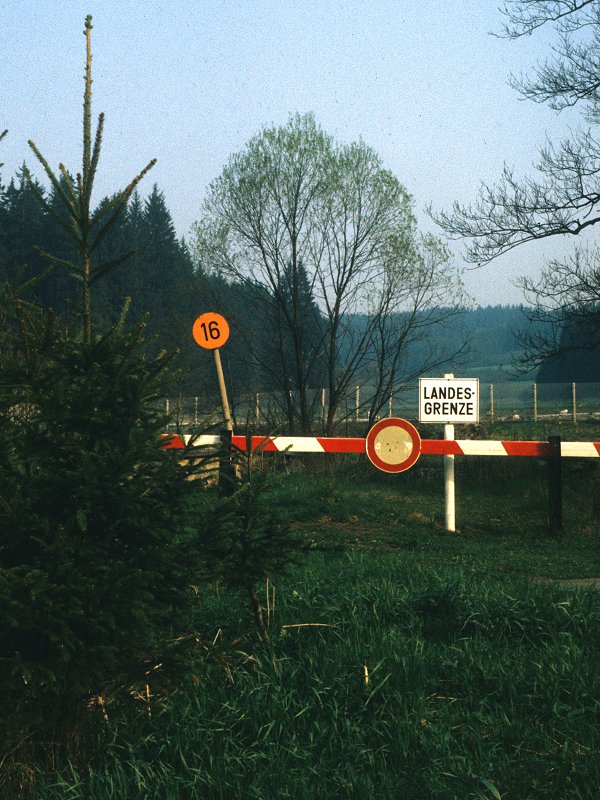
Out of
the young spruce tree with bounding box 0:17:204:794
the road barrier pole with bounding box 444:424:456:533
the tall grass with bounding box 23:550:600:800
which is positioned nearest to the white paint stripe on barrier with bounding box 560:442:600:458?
the road barrier pole with bounding box 444:424:456:533

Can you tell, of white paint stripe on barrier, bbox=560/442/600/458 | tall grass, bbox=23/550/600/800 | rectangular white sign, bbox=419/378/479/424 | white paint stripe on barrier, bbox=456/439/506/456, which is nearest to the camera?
tall grass, bbox=23/550/600/800

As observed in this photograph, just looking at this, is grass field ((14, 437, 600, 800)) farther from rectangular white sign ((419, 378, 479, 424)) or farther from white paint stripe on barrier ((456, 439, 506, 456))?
rectangular white sign ((419, 378, 479, 424))

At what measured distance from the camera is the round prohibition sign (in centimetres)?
1105

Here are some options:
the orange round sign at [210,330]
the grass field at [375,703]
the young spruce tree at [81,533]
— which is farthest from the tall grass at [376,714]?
the orange round sign at [210,330]

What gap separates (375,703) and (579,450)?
7649 millimetres

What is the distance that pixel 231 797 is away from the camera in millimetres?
3520

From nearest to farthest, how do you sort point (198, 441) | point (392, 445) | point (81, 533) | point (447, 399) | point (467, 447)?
point (81, 533), point (198, 441), point (467, 447), point (392, 445), point (447, 399)

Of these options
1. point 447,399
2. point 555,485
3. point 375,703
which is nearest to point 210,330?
point 447,399

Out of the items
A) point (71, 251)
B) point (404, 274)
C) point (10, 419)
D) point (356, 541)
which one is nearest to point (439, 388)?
point (356, 541)

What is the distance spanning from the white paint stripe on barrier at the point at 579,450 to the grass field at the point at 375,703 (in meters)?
4.75

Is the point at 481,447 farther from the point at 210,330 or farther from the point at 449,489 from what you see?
the point at 210,330

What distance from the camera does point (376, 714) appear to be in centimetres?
412

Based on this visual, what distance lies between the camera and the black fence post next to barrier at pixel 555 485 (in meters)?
11.1

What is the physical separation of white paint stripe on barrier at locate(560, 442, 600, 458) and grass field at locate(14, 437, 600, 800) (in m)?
4.75
